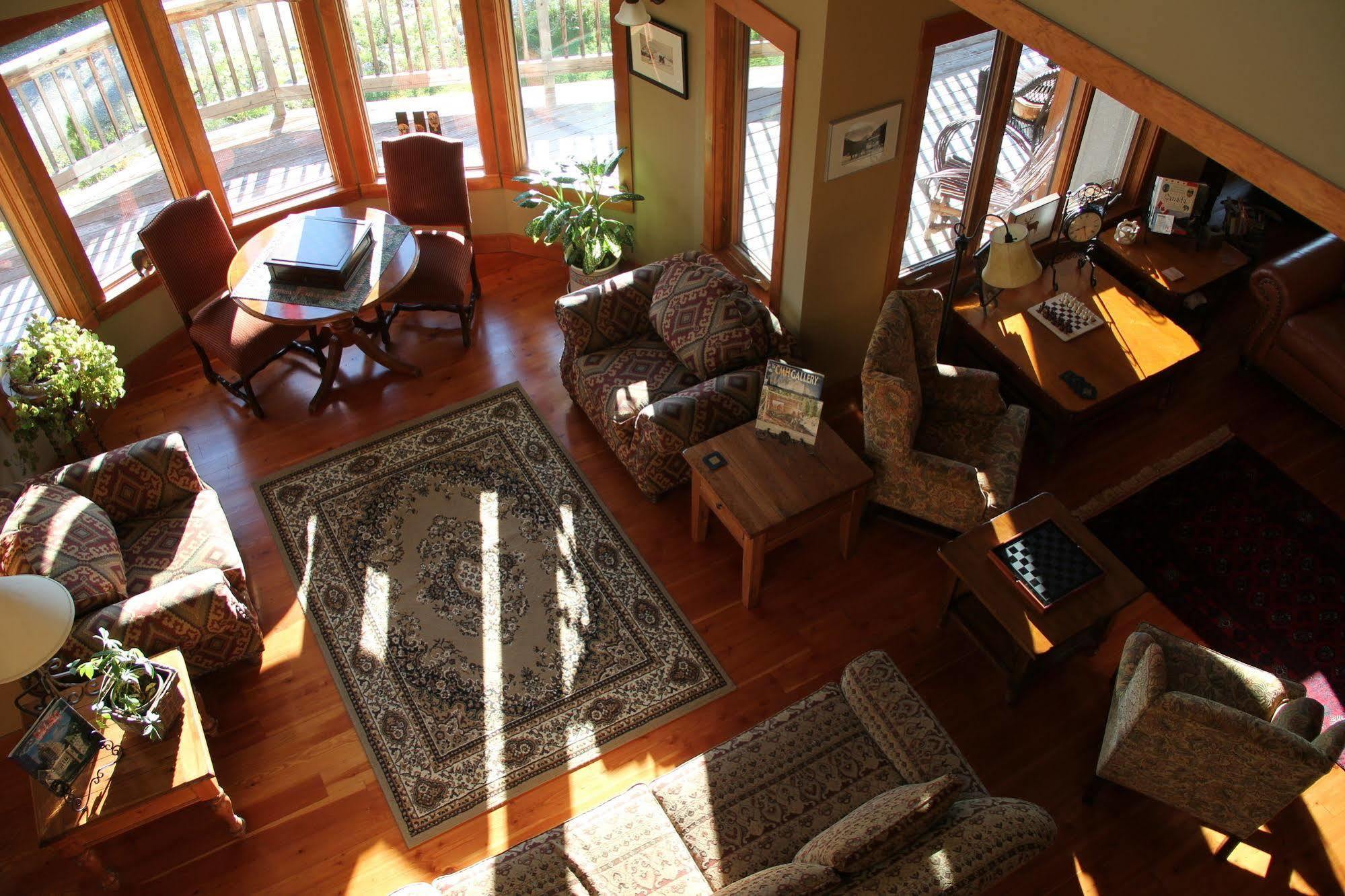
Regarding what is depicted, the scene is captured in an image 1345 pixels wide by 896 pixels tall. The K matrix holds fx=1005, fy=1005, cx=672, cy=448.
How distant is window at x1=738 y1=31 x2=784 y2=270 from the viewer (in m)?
4.90

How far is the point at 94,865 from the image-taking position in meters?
3.60

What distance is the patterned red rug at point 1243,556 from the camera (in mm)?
4371

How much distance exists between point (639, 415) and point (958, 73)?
2.24 m

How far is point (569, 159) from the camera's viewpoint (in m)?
6.22

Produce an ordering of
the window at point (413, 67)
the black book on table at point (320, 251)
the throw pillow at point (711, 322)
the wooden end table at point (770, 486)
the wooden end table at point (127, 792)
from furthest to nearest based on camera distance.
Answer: the window at point (413, 67) → the black book on table at point (320, 251) → the throw pillow at point (711, 322) → the wooden end table at point (770, 486) → the wooden end table at point (127, 792)

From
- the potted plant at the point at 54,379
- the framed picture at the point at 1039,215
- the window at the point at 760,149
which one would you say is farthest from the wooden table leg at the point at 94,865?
the framed picture at the point at 1039,215

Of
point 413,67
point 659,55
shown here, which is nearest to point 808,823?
point 659,55

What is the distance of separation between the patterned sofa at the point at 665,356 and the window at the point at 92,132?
8.23ft

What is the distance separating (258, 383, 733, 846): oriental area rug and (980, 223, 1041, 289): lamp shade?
212cm

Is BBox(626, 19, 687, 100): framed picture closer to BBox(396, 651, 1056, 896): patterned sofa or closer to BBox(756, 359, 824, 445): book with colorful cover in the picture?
BBox(756, 359, 824, 445): book with colorful cover

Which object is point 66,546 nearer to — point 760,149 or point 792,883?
point 792,883

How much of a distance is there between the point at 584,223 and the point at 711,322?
4.23 ft

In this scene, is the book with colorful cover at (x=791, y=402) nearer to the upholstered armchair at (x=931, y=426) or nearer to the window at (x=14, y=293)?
the upholstered armchair at (x=931, y=426)

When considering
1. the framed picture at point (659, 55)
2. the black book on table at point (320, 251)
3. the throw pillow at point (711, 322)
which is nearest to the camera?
the throw pillow at point (711, 322)
